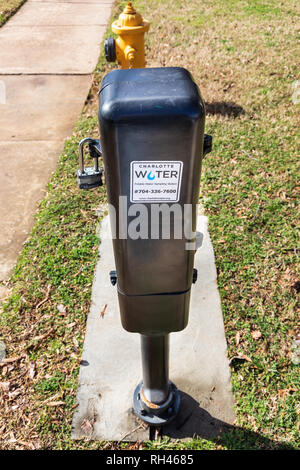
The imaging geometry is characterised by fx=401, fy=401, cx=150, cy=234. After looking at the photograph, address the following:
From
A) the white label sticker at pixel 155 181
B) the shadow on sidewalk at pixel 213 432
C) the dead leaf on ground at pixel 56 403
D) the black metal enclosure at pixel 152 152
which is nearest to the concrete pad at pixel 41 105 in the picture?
the dead leaf on ground at pixel 56 403

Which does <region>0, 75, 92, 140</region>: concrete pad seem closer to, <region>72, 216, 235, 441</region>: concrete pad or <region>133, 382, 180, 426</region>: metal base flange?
<region>72, 216, 235, 441</region>: concrete pad

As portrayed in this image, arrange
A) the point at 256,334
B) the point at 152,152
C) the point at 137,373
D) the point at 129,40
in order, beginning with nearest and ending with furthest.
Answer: the point at 152,152 → the point at 137,373 → the point at 256,334 → the point at 129,40

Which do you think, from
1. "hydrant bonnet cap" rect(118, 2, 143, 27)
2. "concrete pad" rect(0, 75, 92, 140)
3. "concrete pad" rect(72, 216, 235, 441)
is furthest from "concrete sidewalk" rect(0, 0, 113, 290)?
"hydrant bonnet cap" rect(118, 2, 143, 27)

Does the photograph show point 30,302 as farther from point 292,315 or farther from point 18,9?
point 18,9

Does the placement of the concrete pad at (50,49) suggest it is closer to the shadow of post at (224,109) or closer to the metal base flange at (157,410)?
the shadow of post at (224,109)

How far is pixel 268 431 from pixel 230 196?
93.4 inches

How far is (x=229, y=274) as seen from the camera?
342cm

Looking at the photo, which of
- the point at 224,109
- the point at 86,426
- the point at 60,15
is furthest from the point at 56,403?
the point at 60,15

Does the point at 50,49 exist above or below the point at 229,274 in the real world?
above

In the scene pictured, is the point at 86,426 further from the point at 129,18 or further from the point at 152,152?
the point at 129,18

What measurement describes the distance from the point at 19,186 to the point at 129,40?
2.12 m

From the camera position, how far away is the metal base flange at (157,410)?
248 centimetres
